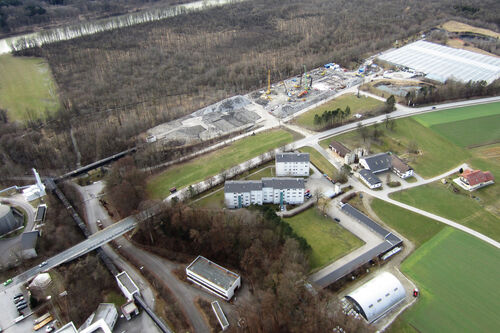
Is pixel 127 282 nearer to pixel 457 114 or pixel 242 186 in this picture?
pixel 242 186

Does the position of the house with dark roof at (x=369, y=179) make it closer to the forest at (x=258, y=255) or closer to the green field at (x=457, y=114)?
the forest at (x=258, y=255)

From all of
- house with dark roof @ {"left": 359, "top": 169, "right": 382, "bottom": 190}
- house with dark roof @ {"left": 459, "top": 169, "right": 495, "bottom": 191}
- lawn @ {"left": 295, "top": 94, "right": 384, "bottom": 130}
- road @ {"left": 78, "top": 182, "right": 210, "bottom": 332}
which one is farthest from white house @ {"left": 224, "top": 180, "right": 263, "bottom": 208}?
house with dark roof @ {"left": 459, "top": 169, "right": 495, "bottom": 191}

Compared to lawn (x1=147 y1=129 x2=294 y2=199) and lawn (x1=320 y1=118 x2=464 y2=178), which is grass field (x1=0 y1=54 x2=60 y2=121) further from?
lawn (x1=320 y1=118 x2=464 y2=178)

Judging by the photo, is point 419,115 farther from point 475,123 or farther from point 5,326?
point 5,326

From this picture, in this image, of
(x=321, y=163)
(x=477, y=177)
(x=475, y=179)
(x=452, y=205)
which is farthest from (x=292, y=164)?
(x=477, y=177)

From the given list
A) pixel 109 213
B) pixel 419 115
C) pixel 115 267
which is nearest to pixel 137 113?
pixel 109 213
